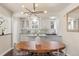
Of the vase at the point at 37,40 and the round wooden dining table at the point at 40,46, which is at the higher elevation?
the vase at the point at 37,40

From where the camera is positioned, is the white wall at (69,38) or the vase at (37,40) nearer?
the white wall at (69,38)

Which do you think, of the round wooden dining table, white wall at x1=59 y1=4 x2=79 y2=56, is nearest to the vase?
the round wooden dining table

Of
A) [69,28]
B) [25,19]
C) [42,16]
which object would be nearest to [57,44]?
[69,28]

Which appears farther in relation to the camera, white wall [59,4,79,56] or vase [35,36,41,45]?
vase [35,36,41,45]

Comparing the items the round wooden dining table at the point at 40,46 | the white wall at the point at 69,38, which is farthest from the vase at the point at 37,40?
the white wall at the point at 69,38

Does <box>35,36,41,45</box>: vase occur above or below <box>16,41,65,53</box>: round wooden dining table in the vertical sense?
above

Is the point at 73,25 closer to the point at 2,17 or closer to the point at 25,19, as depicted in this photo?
the point at 25,19

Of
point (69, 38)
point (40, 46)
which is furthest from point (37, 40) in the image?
point (69, 38)

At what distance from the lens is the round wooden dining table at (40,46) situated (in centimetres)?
264

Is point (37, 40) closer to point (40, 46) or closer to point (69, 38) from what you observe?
point (40, 46)

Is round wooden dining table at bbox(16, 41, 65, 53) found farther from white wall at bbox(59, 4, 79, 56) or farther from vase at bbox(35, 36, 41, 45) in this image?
white wall at bbox(59, 4, 79, 56)

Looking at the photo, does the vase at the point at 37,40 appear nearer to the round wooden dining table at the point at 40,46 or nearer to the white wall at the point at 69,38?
the round wooden dining table at the point at 40,46

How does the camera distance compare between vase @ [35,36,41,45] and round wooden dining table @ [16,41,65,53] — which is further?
vase @ [35,36,41,45]

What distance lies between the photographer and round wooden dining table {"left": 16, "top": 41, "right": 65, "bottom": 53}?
2637mm
